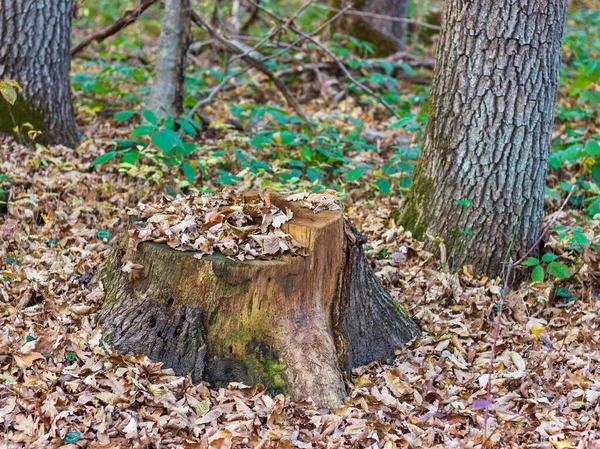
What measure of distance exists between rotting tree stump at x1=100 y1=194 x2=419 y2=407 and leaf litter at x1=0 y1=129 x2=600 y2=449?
0.11 meters

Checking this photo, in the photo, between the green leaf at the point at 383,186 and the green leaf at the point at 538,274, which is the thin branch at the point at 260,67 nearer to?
the green leaf at the point at 383,186

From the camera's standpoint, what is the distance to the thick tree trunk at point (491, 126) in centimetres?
423

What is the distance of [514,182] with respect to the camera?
4.43 m

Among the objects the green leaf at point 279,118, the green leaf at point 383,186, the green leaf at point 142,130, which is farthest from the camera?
the green leaf at point 279,118

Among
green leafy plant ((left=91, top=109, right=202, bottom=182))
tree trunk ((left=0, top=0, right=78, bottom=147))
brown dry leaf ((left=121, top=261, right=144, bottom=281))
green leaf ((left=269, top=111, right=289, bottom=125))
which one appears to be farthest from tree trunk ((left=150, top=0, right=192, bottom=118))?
brown dry leaf ((left=121, top=261, right=144, bottom=281))

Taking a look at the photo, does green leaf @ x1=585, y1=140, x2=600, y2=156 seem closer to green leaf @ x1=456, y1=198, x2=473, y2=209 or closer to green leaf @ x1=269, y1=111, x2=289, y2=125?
green leaf @ x1=456, y1=198, x2=473, y2=209

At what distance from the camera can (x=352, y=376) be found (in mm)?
3584

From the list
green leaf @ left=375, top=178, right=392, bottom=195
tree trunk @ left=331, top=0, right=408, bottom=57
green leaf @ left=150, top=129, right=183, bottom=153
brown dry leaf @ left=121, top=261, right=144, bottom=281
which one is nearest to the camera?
brown dry leaf @ left=121, top=261, right=144, bottom=281

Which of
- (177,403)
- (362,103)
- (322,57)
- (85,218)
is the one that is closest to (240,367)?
(177,403)

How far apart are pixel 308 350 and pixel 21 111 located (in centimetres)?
399

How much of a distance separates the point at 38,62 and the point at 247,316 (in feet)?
12.5

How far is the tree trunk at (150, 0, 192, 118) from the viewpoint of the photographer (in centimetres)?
630

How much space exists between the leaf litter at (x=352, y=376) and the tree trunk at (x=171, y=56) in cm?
192

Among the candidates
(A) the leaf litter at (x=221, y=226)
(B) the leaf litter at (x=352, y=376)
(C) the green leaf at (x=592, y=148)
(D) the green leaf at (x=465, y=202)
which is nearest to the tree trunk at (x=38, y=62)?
(B) the leaf litter at (x=352, y=376)
